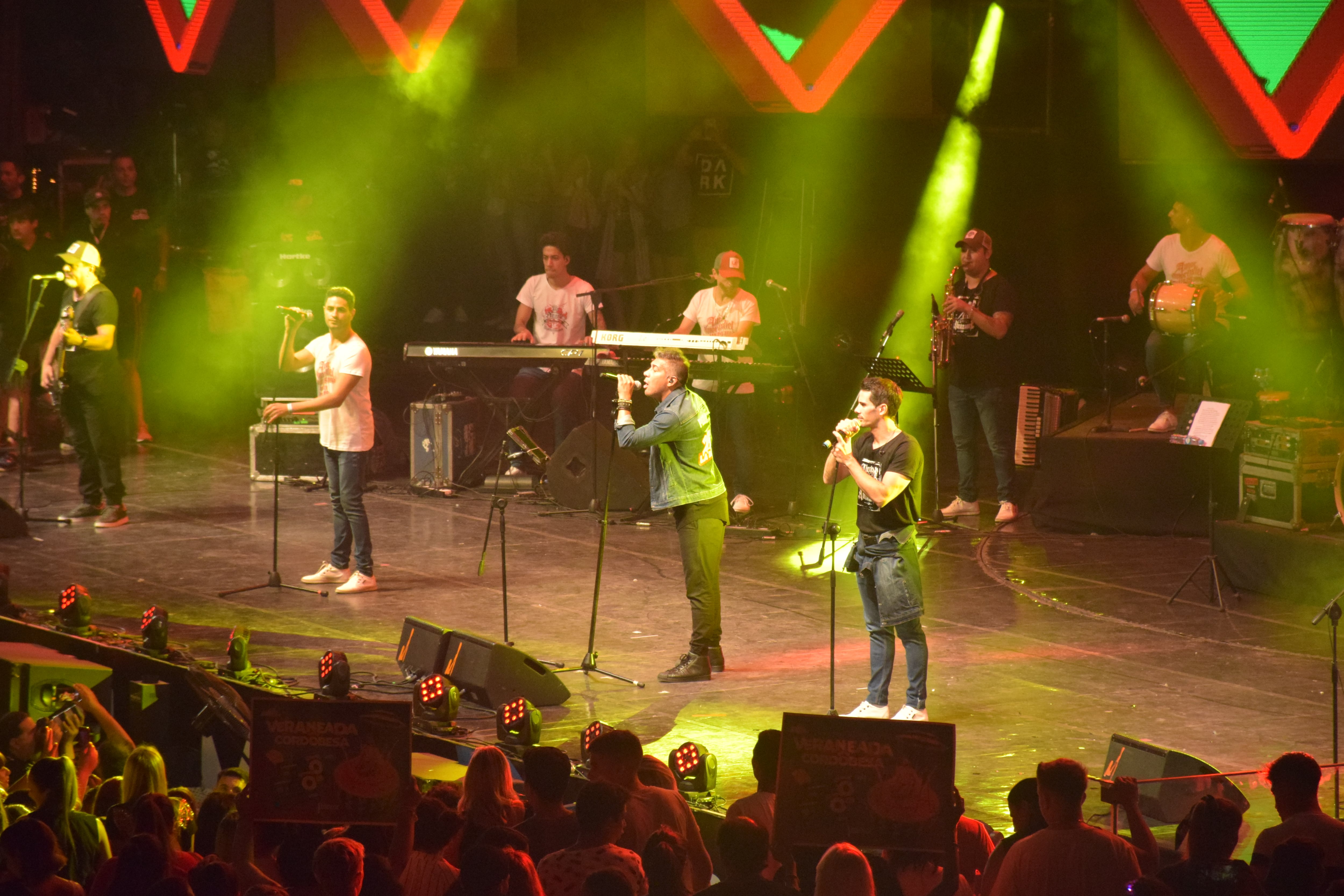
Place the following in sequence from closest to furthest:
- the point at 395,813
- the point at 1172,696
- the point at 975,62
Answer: the point at 395,813 < the point at 1172,696 < the point at 975,62

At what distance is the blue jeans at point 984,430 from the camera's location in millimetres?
14047

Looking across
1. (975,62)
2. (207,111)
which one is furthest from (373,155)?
(975,62)

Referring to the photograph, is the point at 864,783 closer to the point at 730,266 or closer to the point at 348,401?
the point at 348,401

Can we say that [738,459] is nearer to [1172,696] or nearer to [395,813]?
[1172,696]

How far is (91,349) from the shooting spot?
13.3m

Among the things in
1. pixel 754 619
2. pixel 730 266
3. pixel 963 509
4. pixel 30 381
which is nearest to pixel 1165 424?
pixel 963 509

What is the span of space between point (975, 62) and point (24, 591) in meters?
10.7

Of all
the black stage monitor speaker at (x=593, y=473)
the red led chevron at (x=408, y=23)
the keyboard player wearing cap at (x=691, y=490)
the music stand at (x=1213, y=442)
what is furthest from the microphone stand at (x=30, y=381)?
the music stand at (x=1213, y=442)

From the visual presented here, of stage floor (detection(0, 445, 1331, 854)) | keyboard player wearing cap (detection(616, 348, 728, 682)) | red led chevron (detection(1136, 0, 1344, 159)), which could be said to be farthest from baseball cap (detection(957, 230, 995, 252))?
keyboard player wearing cap (detection(616, 348, 728, 682))

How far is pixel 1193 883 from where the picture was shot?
4.80 meters

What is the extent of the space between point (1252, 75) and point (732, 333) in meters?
6.54

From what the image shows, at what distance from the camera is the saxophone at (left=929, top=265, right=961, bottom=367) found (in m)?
13.8

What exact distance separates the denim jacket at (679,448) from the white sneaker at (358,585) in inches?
111

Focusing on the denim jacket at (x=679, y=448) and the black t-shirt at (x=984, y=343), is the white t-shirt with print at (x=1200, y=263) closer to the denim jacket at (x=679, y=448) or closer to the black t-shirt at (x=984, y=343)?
the black t-shirt at (x=984, y=343)
